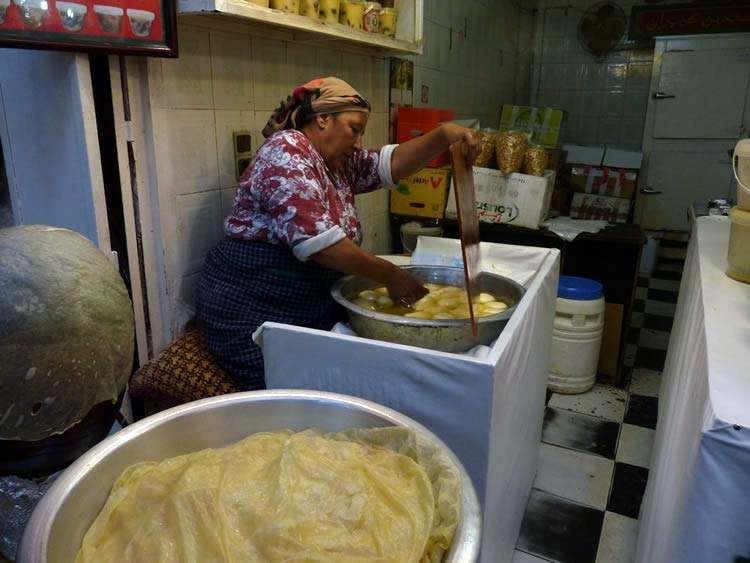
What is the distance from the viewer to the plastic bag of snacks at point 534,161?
3105 mm

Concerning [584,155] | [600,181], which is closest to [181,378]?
[600,181]

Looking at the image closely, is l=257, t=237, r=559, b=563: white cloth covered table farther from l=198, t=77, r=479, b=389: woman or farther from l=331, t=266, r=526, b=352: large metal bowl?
l=198, t=77, r=479, b=389: woman

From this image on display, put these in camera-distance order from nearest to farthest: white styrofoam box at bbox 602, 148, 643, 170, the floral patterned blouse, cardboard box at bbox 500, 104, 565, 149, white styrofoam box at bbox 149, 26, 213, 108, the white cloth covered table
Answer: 1. the white cloth covered table
2. the floral patterned blouse
3. white styrofoam box at bbox 149, 26, 213, 108
4. cardboard box at bbox 500, 104, 565, 149
5. white styrofoam box at bbox 602, 148, 643, 170

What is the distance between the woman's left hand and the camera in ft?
5.51

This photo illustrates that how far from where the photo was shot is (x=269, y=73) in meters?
2.24

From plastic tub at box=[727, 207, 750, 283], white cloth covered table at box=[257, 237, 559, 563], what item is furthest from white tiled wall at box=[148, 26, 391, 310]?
plastic tub at box=[727, 207, 750, 283]

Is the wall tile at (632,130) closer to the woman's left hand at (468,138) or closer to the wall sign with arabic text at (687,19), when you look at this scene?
the wall sign with arabic text at (687,19)

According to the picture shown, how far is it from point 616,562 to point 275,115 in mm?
1883

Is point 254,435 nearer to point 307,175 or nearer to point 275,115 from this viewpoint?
point 307,175

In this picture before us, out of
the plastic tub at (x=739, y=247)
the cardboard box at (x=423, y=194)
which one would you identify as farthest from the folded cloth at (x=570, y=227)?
the plastic tub at (x=739, y=247)

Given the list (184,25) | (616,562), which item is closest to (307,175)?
(184,25)

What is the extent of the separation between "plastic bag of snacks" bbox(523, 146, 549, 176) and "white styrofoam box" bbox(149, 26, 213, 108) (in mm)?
1807

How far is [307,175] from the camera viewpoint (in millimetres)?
1669

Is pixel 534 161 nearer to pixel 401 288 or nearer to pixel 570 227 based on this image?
pixel 570 227
